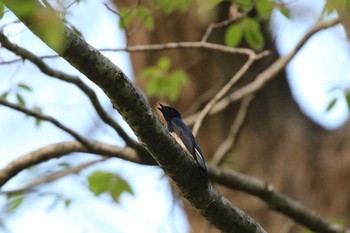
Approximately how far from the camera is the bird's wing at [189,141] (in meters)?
3.41

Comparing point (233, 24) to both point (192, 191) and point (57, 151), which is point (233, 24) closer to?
point (57, 151)

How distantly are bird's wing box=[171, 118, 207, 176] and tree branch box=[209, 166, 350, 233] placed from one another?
1299 millimetres

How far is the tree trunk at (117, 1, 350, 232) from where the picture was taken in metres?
7.01

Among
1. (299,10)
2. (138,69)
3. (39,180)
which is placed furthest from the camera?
(138,69)

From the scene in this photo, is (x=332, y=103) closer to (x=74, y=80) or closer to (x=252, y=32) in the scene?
(x=252, y=32)

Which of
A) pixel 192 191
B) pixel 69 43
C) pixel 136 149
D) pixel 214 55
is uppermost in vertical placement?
pixel 69 43

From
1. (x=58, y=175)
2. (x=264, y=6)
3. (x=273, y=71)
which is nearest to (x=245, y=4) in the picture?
(x=264, y=6)

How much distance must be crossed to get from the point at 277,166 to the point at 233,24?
178 cm

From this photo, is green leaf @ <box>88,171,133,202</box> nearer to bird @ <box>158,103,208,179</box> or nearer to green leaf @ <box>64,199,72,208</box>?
green leaf @ <box>64,199,72,208</box>

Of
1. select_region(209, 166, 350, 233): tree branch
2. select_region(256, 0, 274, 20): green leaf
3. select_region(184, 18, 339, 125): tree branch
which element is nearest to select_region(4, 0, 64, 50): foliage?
select_region(209, 166, 350, 233): tree branch

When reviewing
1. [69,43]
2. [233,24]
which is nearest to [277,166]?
[233,24]

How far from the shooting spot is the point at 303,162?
7191 mm

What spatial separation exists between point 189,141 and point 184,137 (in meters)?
0.05

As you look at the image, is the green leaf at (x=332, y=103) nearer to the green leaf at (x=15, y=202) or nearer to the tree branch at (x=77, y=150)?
the tree branch at (x=77, y=150)
